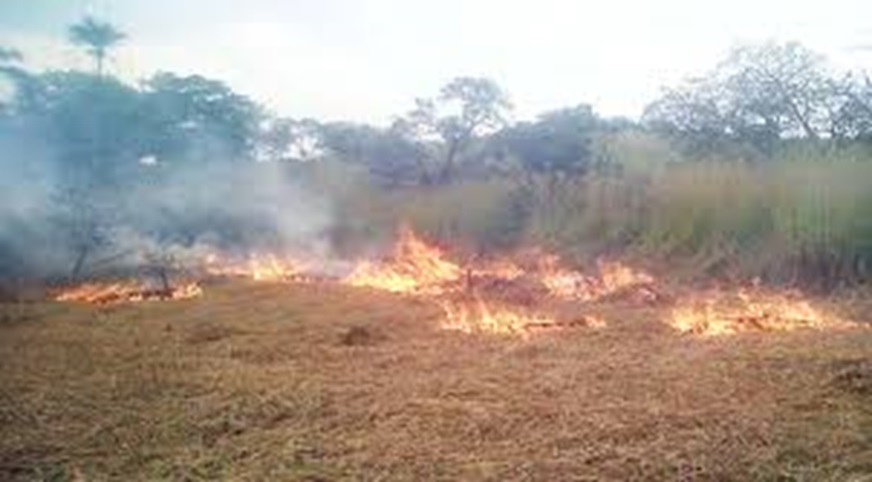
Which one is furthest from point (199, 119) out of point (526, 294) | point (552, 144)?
point (526, 294)

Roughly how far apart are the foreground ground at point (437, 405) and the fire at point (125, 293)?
189 inches

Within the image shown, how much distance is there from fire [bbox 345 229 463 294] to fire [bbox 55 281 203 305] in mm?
2609

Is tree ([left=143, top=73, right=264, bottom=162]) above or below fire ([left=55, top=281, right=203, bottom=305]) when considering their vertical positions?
above

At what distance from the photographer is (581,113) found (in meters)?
34.5

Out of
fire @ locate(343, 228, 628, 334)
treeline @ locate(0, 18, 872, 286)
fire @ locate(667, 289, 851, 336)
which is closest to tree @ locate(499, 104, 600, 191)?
treeline @ locate(0, 18, 872, 286)

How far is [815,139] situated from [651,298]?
33.0ft

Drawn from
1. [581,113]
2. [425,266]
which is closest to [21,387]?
[425,266]

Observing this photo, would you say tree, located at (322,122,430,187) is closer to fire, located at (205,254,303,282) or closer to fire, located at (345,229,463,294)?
fire, located at (205,254,303,282)

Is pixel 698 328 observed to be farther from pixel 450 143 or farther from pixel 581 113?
pixel 450 143

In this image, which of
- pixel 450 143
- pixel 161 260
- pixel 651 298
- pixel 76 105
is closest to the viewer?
pixel 651 298

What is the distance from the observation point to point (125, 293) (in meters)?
17.1

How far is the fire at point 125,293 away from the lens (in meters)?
16.2

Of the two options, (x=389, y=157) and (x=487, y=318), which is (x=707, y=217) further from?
(x=389, y=157)

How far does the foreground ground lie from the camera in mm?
5859
